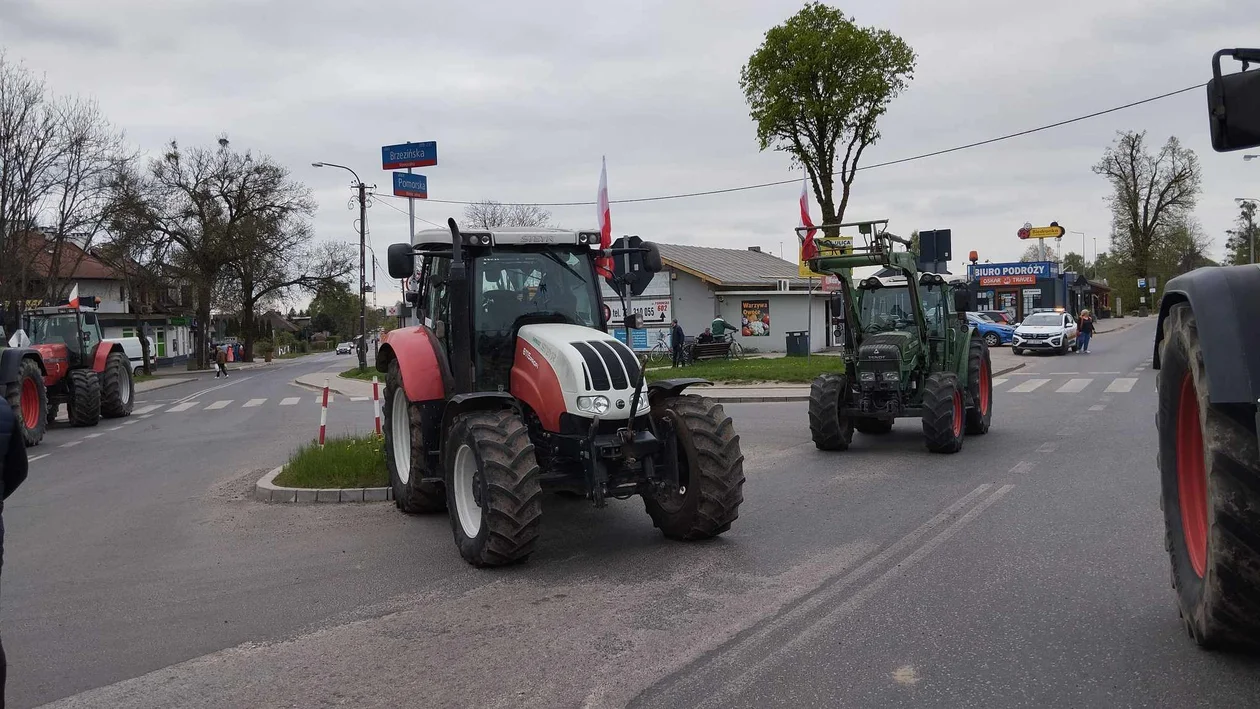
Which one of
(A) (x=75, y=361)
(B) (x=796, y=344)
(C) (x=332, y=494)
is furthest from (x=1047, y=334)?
(C) (x=332, y=494)

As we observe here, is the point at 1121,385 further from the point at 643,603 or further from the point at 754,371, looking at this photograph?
the point at 643,603

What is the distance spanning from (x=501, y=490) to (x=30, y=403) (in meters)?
14.3

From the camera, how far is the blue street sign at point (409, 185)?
13.9 meters

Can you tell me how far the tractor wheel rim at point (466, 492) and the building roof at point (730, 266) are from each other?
28403mm

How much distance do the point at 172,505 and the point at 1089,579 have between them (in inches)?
339

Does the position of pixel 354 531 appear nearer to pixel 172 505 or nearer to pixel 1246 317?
pixel 172 505

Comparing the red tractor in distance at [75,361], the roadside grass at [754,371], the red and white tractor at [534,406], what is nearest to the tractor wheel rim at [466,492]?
the red and white tractor at [534,406]

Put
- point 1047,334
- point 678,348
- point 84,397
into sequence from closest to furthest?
point 84,397 → point 678,348 → point 1047,334

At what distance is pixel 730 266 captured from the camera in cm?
4231

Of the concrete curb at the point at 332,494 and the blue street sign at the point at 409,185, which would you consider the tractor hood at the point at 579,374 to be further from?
the blue street sign at the point at 409,185

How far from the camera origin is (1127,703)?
3977 mm

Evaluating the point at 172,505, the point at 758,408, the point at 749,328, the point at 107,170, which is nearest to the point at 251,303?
the point at 107,170

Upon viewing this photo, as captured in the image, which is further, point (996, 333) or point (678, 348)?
point (996, 333)

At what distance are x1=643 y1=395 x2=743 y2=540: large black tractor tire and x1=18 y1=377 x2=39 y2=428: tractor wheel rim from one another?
14071mm
